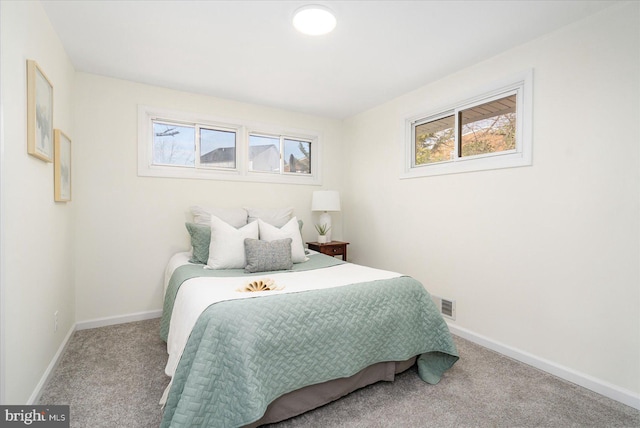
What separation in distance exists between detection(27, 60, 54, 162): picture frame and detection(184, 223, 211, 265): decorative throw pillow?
117 cm

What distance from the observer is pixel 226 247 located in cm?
263

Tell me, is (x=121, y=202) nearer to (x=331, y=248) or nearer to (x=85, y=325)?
(x=85, y=325)

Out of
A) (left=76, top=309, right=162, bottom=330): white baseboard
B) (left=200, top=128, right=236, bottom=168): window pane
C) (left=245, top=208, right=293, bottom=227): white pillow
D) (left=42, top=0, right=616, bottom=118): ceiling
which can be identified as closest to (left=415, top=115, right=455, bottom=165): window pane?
(left=42, top=0, right=616, bottom=118): ceiling

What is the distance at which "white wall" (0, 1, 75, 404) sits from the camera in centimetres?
142

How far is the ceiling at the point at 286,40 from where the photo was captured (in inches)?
77.0

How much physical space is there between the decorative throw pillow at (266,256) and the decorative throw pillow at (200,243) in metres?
0.42

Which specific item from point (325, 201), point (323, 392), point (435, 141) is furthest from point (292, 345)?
point (435, 141)

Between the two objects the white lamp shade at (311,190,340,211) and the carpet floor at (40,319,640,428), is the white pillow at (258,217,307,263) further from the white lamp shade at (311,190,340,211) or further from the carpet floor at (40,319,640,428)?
the carpet floor at (40,319,640,428)

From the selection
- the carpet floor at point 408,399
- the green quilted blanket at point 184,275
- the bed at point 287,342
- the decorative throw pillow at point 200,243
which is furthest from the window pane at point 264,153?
the carpet floor at point 408,399

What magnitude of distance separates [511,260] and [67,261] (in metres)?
3.65

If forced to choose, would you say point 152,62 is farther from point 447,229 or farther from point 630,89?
point 630,89

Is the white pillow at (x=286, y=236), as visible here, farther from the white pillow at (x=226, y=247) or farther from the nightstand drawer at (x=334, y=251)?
the nightstand drawer at (x=334, y=251)

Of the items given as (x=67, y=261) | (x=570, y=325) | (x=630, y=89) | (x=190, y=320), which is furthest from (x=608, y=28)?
(x=67, y=261)

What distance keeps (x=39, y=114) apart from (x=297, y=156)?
276 cm
